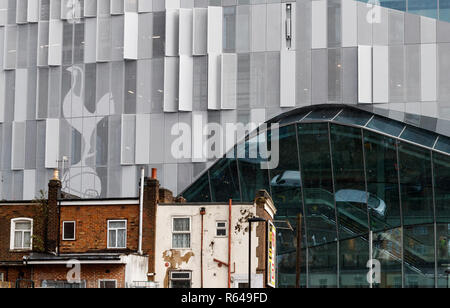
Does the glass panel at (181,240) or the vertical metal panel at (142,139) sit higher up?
the vertical metal panel at (142,139)

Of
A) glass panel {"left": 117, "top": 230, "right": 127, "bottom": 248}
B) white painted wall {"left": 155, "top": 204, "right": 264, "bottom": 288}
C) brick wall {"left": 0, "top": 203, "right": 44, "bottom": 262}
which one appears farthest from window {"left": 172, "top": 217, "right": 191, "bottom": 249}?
brick wall {"left": 0, "top": 203, "right": 44, "bottom": 262}

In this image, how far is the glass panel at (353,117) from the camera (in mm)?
61628

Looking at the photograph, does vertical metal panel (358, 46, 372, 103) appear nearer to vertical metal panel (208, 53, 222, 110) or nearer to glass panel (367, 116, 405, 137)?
glass panel (367, 116, 405, 137)

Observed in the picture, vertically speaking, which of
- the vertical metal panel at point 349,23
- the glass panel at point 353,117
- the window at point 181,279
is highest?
the vertical metal panel at point 349,23

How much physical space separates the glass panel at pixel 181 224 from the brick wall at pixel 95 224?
1899 mm

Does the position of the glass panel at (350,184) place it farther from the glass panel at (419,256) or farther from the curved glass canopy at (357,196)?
the glass panel at (419,256)

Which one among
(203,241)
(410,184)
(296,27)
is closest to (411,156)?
(410,184)

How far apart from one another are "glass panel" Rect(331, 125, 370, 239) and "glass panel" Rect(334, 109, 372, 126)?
0.70 metres

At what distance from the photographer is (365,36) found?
63.6m

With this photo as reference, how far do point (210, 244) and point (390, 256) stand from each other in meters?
19.5

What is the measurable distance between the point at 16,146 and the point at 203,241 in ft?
103

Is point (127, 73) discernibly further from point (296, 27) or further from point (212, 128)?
point (296, 27)

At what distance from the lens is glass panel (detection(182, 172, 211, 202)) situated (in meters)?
64.3

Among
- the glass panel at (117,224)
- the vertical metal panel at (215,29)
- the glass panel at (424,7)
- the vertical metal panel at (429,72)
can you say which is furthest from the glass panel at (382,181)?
the glass panel at (117,224)
